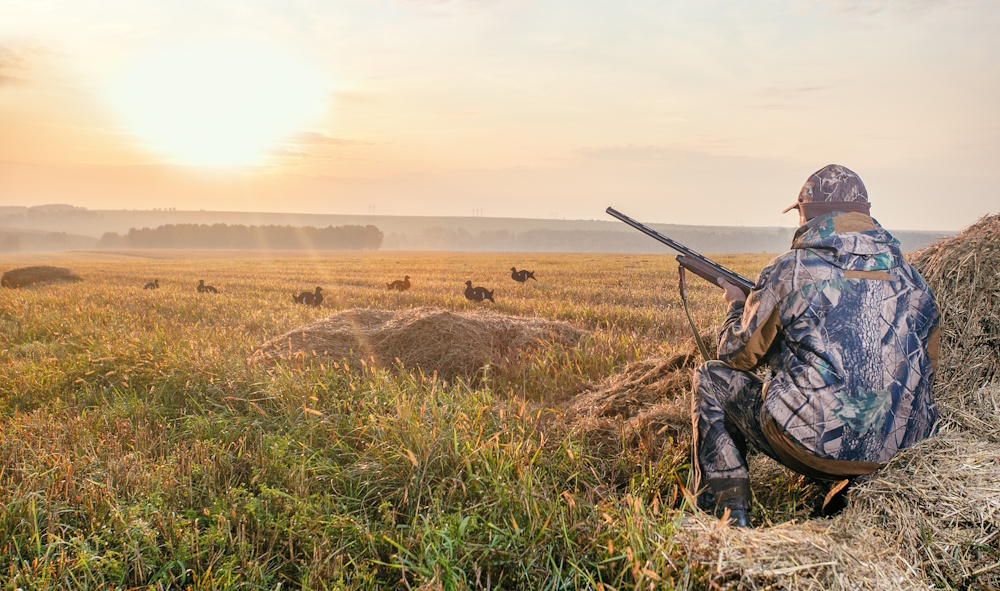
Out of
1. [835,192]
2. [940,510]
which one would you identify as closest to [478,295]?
[835,192]

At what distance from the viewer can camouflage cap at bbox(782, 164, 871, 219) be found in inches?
140

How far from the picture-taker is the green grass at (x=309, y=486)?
3111 mm

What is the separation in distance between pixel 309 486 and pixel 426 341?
13.0 feet

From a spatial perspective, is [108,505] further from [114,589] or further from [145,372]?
[145,372]

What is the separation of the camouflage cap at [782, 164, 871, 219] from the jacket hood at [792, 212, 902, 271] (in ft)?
0.43

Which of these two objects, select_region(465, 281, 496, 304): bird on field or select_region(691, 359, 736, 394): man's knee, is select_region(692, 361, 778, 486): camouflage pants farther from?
select_region(465, 281, 496, 304): bird on field

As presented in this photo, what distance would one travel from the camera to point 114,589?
315 centimetres

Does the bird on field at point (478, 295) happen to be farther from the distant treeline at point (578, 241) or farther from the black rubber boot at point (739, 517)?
the distant treeline at point (578, 241)

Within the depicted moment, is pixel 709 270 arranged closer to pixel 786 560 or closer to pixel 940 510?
pixel 940 510

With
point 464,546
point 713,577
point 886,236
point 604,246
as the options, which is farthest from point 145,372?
point 604,246

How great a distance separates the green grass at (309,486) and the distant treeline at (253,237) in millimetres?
128119

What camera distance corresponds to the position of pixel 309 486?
397 cm

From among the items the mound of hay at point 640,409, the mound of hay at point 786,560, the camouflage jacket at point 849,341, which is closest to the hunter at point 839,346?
the camouflage jacket at point 849,341

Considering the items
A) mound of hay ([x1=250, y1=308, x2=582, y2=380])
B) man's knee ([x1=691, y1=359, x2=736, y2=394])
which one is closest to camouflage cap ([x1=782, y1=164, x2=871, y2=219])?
man's knee ([x1=691, y1=359, x2=736, y2=394])
